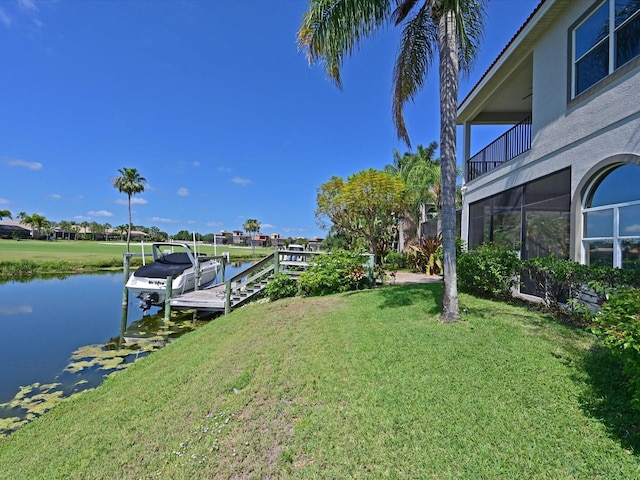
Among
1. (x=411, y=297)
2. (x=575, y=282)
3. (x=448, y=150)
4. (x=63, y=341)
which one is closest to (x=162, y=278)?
(x=63, y=341)

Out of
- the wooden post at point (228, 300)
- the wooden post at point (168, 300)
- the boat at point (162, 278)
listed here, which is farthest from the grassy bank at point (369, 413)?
the boat at point (162, 278)

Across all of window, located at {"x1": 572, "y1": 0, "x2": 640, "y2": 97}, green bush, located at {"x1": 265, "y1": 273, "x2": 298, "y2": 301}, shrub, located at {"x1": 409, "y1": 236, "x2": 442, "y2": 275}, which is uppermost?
window, located at {"x1": 572, "y1": 0, "x2": 640, "y2": 97}

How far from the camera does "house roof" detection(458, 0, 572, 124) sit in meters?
6.94

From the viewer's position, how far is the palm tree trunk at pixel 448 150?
5.19m

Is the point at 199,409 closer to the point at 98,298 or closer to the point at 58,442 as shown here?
the point at 58,442

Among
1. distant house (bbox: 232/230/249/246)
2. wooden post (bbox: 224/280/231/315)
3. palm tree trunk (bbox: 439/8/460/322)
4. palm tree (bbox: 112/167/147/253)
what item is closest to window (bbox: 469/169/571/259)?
palm tree trunk (bbox: 439/8/460/322)

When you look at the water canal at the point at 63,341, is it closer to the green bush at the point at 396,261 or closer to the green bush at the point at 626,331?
the green bush at the point at 626,331

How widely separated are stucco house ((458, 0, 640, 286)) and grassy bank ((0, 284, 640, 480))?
7.45 feet

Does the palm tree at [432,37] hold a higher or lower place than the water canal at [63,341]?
higher

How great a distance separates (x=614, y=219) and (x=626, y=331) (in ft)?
12.6

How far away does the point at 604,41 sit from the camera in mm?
5609

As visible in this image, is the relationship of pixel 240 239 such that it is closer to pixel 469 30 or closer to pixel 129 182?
pixel 129 182

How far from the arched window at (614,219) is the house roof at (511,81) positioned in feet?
12.6

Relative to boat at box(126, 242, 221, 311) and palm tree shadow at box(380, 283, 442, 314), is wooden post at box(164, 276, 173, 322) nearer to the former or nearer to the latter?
boat at box(126, 242, 221, 311)
